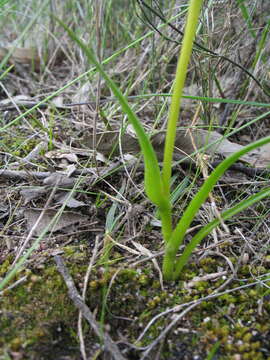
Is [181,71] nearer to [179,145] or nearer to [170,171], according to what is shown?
[170,171]

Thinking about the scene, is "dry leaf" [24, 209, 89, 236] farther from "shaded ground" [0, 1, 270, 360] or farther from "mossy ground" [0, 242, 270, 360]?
"mossy ground" [0, 242, 270, 360]

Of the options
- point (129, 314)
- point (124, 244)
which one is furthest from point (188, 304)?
point (124, 244)

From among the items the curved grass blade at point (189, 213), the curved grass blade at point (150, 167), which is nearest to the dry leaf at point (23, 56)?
the curved grass blade at point (150, 167)

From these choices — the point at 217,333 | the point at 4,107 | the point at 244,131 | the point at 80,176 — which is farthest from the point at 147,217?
the point at 4,107

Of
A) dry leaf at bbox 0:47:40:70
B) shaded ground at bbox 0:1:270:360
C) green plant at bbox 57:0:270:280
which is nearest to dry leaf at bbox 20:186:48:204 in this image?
shaded ground at bbox 0:1:270:360

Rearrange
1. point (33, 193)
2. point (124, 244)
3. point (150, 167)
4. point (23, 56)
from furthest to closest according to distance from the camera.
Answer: point (23, 56) → point (33, 193) → point (124, 244) → point (150, 167)

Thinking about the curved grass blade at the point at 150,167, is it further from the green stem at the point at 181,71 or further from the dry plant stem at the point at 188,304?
the dry plant stem at the point at 188,304
